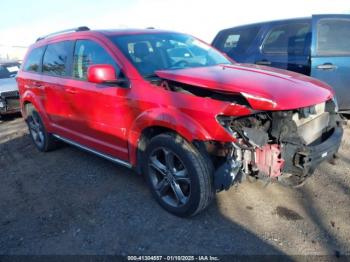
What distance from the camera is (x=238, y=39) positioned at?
6.29m

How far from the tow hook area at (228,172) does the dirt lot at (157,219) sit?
1.61ft

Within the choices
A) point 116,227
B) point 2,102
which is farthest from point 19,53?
point 116,227

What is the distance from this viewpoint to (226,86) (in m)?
2.80

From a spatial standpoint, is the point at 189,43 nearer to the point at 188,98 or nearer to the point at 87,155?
the point at 188,98

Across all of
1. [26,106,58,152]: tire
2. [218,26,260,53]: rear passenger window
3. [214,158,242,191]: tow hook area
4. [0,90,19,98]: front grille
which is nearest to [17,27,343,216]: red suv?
[214,158,242,191]: tow hook area

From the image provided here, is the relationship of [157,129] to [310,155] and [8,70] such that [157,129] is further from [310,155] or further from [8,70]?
[8,70]

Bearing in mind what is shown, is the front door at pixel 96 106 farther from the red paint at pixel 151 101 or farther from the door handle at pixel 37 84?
the door handle at pixel 37 84

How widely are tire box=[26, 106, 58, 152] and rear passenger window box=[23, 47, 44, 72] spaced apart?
0.66 m

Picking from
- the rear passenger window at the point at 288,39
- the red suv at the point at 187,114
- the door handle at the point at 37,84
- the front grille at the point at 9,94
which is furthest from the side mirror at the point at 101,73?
the front grille at the point at 9,94

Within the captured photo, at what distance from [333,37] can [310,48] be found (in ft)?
1.42

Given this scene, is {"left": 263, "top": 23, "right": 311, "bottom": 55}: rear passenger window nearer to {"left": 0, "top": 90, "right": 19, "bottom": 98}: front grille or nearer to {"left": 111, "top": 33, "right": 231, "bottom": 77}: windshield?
{"left": 111, "top": 33, "right": 231, "bottom": 77}: windshield

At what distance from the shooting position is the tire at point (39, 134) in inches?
210

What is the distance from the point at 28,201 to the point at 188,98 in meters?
2.32

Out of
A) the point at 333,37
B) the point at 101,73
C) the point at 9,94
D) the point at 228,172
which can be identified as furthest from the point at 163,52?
the point at 9,94
